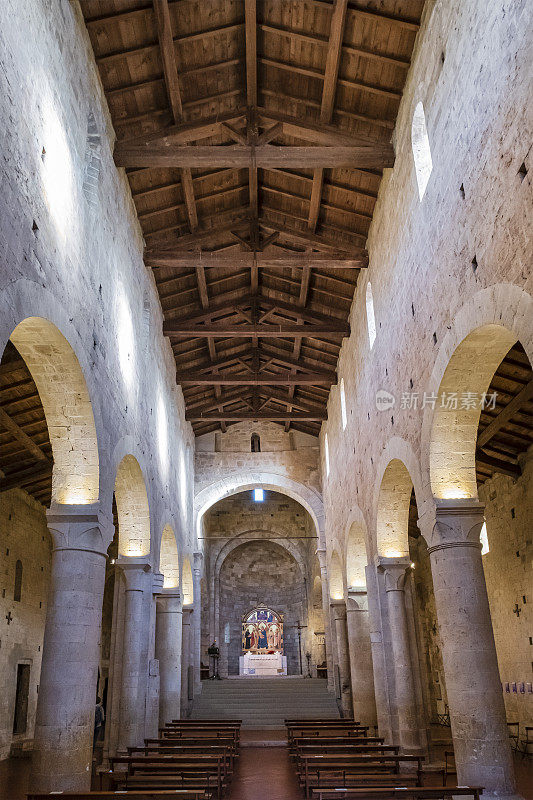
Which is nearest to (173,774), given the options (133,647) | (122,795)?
(122,795)

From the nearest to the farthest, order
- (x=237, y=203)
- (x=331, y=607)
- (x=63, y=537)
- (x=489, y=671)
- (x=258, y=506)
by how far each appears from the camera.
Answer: (x=489, y=671) → (x=63, y=537) → (x=237, y=203) → (x=331, y=607) → (x=258, y=506)

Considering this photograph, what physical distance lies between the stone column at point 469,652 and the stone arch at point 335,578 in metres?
13.1

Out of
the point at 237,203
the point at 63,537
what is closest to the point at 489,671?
the point at 63,537

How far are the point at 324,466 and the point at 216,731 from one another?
11.6m

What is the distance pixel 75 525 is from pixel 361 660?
12.4 metres

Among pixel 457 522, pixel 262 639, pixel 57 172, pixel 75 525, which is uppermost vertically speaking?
pixel 57 172

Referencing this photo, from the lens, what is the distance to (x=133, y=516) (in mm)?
15102

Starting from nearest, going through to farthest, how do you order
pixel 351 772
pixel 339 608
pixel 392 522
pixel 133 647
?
1. pixel 351 772
2. pixel 392 522
3. pixel 133 647
4. pixel 339 608

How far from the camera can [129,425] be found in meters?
13.4

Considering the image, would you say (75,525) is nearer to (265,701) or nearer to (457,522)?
(457,522)

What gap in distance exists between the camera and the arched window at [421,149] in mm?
10914

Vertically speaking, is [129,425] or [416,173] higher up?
[416,173]

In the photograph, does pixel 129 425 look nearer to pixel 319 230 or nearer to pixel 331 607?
pixel 319 230

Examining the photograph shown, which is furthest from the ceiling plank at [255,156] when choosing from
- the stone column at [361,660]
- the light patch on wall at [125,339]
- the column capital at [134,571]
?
the stone column at [361,660]
